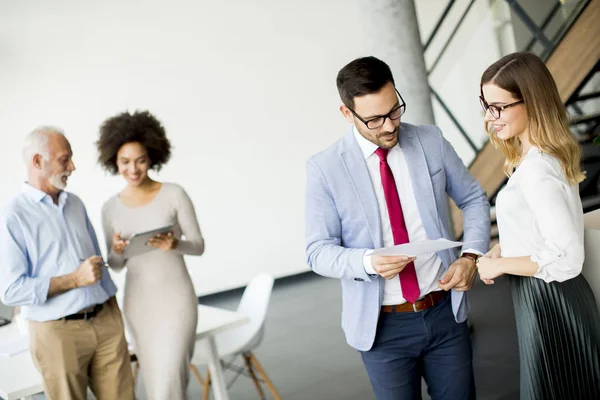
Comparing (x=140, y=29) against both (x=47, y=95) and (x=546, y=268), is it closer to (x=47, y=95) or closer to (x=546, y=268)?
(x=47, y=95)

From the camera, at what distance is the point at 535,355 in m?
2.09

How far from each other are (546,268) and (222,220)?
6.42 m

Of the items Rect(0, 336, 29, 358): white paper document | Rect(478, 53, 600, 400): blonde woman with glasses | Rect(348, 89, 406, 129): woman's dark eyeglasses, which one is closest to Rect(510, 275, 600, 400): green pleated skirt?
Rect(478, 53, 600, 400): blonde woman with glasses

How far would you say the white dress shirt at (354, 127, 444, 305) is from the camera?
7.75 ft

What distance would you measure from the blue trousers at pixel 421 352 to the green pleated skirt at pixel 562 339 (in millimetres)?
313

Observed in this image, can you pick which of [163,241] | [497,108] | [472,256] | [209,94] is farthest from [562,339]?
[209,94]

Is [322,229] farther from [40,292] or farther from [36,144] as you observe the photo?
[36,144]

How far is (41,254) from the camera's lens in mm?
3273

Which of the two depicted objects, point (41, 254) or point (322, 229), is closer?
point (322, 229)

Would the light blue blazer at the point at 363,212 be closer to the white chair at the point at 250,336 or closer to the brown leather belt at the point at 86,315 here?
the brown leather belt at the point at 86,315

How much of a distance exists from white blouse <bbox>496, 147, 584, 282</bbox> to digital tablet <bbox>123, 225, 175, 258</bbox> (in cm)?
188

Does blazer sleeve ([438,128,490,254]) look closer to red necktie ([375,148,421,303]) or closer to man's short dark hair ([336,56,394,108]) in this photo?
red necktie ([375,148,421,303])

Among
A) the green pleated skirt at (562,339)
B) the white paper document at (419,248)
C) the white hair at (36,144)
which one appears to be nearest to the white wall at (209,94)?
the white hair at (36,144)

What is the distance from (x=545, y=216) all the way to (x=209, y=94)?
6.50 metres
